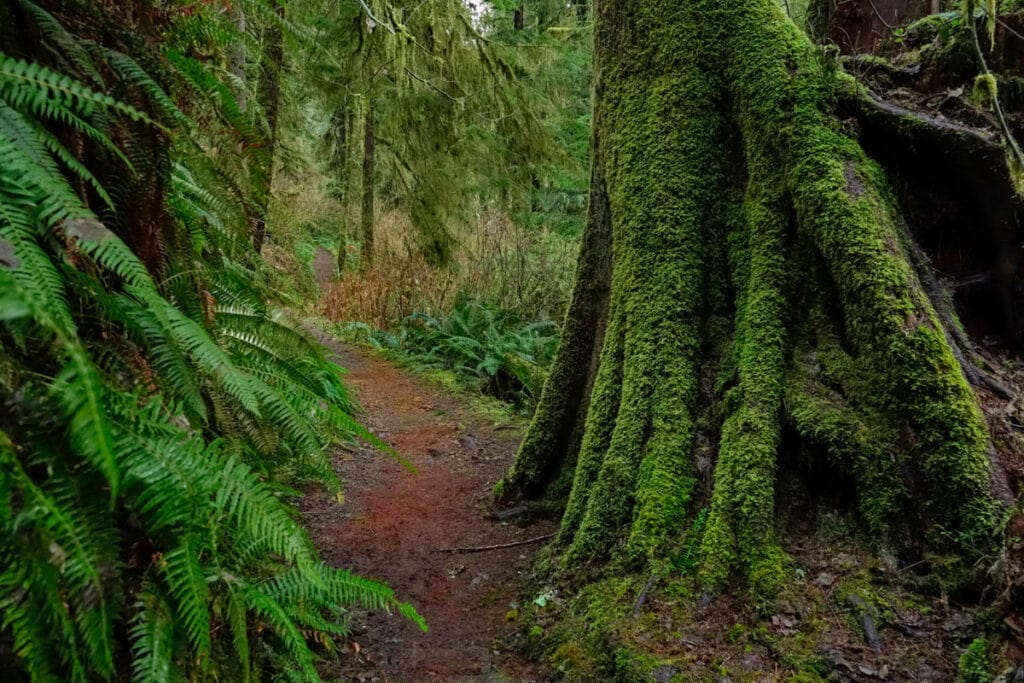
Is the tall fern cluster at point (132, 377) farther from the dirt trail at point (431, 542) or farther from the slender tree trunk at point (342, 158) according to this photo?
the slender tree trunk at point (342, 158)

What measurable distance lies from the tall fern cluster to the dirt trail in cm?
96

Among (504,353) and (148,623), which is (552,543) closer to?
(148,623)

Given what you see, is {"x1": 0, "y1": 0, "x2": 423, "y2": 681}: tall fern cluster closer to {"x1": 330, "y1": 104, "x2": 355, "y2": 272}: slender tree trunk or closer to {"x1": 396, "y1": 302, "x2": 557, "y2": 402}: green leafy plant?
{"x1": 396, "y1": 302, "x2": 557, "y2": 402}: green leafy plant

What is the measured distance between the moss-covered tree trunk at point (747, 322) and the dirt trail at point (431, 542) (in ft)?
A: 2.05

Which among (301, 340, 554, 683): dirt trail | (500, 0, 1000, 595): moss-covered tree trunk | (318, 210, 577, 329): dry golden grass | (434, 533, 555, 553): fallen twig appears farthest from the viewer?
(318, 210, 577, 329): dry golden grass

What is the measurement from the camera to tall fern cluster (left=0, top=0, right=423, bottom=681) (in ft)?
4.54

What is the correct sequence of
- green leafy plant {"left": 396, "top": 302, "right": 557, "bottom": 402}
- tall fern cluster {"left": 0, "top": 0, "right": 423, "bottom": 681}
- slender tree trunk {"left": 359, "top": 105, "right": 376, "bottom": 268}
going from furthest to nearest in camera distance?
slender tree trunk {"left": 359, "top": 105, "right": 376, "bottom": 268} < green leafy plant {"left": 396, "top": 302, "right": 557, "bottom": 402} < tall fern cluster {"left": 0, "top": 0, "right": 423, "bottom": 681}

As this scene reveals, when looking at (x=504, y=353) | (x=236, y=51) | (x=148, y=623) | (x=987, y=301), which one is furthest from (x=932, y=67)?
(x=236, y=51)

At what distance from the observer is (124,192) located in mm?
1971

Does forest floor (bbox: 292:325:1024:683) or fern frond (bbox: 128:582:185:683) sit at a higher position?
fern frond (bbox: 128:582:185:683)

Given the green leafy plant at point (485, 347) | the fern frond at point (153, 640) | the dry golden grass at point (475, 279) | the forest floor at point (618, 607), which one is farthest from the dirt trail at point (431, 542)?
the dry golden grass at point (475, 279)

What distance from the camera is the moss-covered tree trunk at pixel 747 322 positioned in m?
2.76

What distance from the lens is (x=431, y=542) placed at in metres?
4.46

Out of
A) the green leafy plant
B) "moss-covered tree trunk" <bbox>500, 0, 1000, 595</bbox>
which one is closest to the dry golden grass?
the green leafy plant
